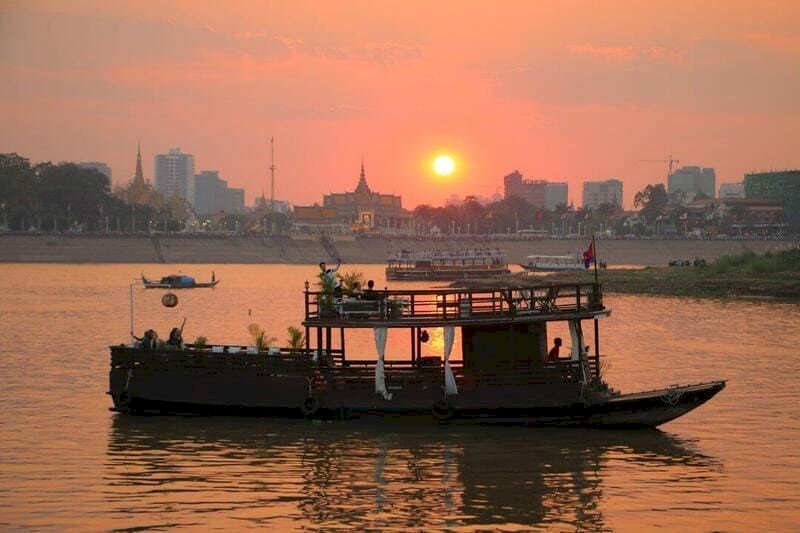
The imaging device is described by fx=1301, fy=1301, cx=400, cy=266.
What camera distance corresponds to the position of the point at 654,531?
76.8ft

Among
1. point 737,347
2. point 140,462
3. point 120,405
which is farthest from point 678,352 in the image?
point 140,462

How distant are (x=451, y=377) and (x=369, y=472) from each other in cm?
485

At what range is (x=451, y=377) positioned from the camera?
32.4m

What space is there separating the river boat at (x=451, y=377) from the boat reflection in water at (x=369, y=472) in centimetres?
47

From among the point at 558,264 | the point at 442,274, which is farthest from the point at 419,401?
the point at 558,264

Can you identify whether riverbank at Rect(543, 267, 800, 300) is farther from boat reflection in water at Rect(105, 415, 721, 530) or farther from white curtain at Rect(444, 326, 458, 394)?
boat reflection in water at Rect(105, 415, 721, 530)

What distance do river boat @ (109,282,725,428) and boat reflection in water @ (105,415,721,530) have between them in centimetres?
47

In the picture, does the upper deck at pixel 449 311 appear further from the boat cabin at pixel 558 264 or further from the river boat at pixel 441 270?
the boat cabin at pixel 558 264

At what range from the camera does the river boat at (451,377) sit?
32.2 metres

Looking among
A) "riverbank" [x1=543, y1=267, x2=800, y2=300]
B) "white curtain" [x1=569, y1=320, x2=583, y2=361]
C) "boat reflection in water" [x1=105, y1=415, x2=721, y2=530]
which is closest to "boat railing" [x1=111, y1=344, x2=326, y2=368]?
"boat reflection in water" [x1=105, y1=415, x2=721, y2=530]

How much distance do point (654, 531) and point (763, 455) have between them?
26.6ft

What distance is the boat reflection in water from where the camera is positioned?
2456cm

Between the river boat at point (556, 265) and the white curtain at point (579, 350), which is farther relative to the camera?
the river boat at point (556, 265)

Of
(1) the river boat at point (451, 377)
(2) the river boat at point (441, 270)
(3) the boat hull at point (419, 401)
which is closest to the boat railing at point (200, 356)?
(1) the river boat at point (451, 377)
